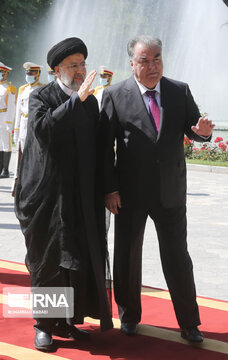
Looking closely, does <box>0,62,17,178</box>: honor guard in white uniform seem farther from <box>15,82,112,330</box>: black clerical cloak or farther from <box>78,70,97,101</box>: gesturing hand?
<box>78,70,97,101</box>: gesturing hand

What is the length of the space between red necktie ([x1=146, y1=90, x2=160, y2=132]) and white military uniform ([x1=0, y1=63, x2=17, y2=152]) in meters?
9.54

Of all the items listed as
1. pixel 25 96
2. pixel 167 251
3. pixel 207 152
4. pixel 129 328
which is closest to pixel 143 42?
pixel 167 251

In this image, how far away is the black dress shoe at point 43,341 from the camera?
4449 millimetres

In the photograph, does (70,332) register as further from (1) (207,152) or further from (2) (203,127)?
(1) (207,152)

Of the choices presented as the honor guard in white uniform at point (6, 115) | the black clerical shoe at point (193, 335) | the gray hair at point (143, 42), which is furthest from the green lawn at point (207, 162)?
the gray hair at point (143, 42)

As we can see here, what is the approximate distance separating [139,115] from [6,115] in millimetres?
9965

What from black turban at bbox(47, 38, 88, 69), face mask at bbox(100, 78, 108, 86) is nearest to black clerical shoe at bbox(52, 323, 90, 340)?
black turban at bbox(47, 38, 88, 69)

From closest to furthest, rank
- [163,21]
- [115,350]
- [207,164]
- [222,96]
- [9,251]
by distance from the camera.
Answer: [115,350]
[9,251]
[207,164]
[222,96]
[163,21]

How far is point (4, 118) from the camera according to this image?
14.2m

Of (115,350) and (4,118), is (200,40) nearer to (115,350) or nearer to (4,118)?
(4,118)

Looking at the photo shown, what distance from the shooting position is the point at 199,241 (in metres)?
8.31

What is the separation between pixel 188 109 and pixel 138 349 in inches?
62.3

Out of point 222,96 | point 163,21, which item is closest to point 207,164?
point 222,96

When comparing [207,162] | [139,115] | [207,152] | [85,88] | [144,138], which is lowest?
[207,162]
